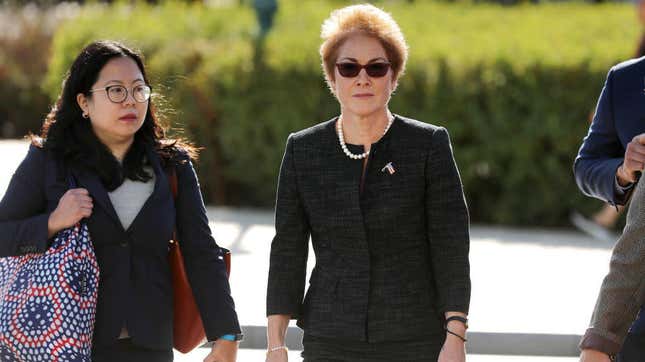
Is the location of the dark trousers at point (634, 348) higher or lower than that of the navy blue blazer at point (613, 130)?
lower

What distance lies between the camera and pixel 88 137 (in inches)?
175

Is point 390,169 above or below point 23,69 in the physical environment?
above

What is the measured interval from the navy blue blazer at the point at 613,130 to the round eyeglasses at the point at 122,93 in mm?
1419

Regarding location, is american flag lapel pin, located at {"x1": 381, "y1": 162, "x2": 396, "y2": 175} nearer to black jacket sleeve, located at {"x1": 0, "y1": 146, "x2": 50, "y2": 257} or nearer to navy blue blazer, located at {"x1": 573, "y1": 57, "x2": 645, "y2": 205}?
navy blue blazer, located at {"x1": 573, "y1": 57, "x2": 645, "y2": 205}

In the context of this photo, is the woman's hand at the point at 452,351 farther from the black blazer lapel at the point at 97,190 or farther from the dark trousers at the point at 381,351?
the black blazer lapel at the point at 97,190

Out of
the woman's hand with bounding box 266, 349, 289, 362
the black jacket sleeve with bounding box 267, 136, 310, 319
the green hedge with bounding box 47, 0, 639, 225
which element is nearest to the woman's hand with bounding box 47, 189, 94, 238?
the black jacket sleeve with bounding box 267, 136, 310, 319

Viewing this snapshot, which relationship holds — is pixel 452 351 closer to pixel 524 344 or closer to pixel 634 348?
pixel 634 348

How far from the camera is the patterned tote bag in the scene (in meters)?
4.14

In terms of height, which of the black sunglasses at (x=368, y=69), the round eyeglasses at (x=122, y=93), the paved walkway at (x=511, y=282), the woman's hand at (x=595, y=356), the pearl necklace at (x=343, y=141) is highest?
the black sunglasses at (x=368, y=69)

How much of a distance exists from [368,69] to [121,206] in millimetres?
895

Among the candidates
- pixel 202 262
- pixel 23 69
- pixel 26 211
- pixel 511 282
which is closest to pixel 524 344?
pixel 511 282

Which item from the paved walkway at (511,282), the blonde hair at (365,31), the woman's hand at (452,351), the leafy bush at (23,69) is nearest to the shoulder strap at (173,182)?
the blonde hair at (365,31)

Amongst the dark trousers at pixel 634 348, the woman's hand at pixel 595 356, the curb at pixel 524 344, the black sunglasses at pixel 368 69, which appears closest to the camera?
the woman's hand at pixel 595 356

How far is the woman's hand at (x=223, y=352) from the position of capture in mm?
4422
